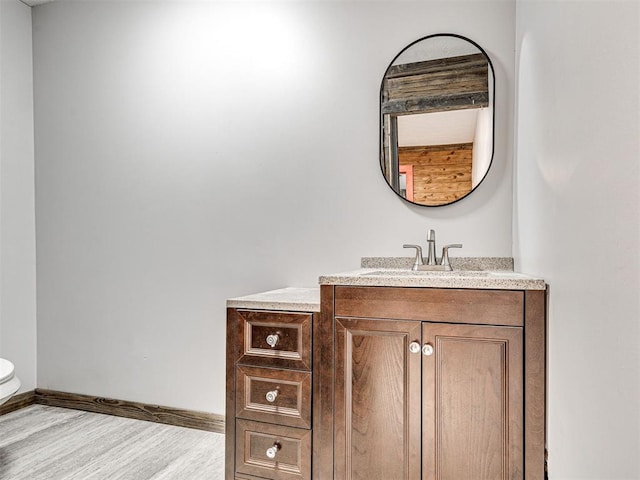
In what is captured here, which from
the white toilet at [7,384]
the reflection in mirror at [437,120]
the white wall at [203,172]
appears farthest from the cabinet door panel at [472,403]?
the white toilet at [7,384]

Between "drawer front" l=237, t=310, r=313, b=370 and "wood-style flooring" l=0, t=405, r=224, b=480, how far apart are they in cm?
65

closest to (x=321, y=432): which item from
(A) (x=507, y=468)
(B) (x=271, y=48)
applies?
(A) (x=507, y=468)

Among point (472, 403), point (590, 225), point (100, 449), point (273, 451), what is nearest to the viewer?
point (590, 225)

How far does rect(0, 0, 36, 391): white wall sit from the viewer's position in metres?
2.91

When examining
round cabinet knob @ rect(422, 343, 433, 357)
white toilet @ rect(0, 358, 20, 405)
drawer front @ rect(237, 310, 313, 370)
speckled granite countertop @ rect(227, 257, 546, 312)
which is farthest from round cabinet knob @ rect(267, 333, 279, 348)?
white toilet @ rect(0, 358, 20, 405)

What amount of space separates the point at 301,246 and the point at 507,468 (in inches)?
53.3

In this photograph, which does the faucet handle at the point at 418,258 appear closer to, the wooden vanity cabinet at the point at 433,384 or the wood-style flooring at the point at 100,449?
the wooden vanity cabinet at the point at 433,384

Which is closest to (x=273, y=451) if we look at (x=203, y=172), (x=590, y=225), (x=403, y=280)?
(x=403, y=280)

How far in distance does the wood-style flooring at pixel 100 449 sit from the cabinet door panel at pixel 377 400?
74cm

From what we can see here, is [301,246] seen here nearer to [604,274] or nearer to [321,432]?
[321,432]

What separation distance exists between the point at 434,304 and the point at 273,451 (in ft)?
2.77

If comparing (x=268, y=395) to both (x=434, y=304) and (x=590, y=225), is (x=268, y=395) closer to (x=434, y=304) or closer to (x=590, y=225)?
(x=434, y=304)

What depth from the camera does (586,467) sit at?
1.01 m

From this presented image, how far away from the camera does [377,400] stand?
1.72 metres
